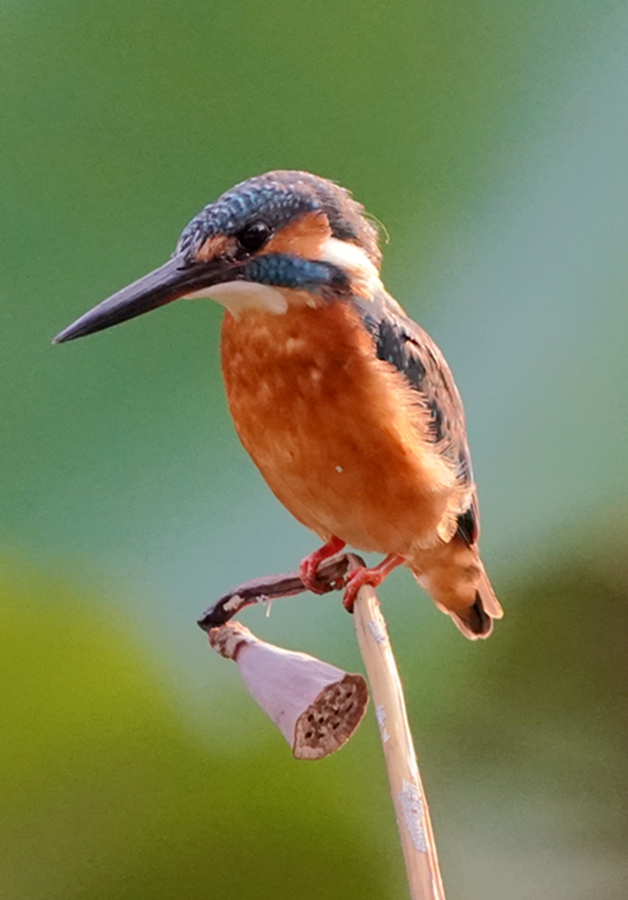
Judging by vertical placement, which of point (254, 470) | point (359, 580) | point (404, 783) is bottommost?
point (404, 783)

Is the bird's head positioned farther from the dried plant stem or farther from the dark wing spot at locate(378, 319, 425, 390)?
the dried plant stem

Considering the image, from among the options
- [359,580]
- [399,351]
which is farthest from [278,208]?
[359,580]

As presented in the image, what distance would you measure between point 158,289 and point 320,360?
12 centimetres

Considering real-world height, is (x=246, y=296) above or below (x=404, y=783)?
above

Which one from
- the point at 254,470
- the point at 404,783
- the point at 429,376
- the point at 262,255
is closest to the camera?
the point at 404,783

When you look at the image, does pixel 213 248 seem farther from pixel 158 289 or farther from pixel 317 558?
pixel 317 558

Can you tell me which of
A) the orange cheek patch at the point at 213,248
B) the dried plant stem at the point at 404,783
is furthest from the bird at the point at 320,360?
the dried plant stem at the point at 404,783

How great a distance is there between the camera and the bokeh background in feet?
2.55

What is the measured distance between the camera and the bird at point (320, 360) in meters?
0.58

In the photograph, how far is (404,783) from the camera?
19.4 inches

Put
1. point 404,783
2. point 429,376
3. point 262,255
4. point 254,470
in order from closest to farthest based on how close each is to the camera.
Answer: point 404,783, point 262,255, point 429,376, point 254,470

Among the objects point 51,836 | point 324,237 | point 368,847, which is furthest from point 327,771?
point 324,237

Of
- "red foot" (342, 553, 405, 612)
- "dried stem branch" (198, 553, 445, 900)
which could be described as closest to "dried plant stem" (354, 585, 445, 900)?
"dried stem branch" (198, 553, 445, 900)

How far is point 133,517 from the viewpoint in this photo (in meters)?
0.81
